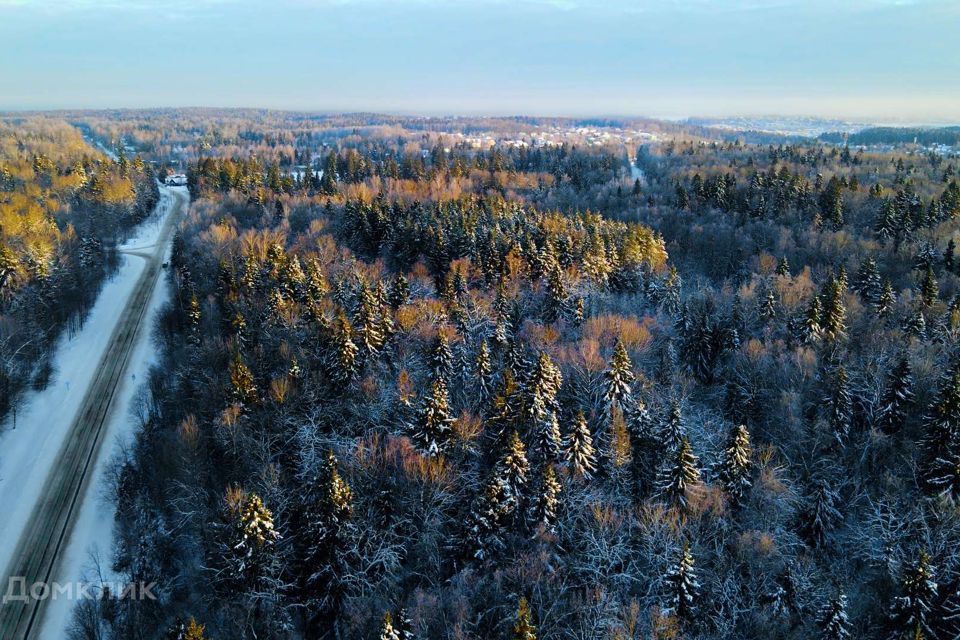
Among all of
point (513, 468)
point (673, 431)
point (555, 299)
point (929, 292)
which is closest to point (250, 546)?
point (513, 468)

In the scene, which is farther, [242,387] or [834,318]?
[834,318]

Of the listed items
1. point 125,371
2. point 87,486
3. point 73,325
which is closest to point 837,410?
point 87,486

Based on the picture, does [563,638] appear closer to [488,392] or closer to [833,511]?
[488,392]

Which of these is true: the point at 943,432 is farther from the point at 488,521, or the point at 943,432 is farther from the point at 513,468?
the point at 488,521

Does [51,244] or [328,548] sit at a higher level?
[51,244]

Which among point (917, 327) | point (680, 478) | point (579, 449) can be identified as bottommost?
point (680, 478)
